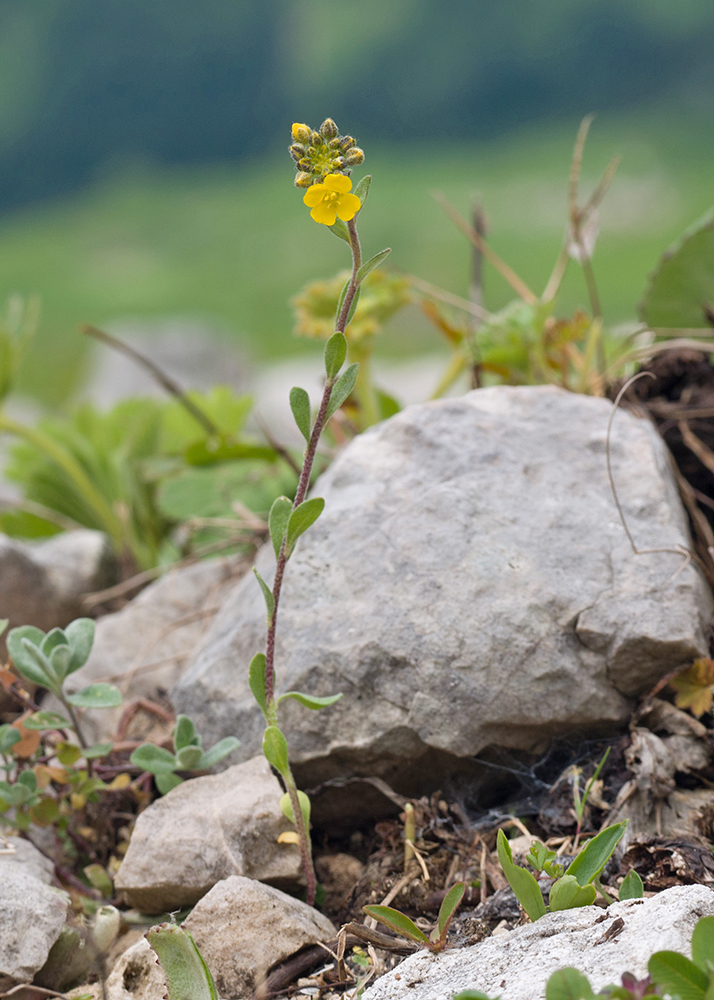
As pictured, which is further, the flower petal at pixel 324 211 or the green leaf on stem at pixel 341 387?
the green leaf on stem at pixel 341 387

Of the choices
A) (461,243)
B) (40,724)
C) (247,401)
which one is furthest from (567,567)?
(461,243)

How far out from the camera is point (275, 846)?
1027 millimetres

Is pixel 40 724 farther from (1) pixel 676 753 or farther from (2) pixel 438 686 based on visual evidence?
(1) pixel 676 753

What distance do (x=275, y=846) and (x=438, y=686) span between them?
0.28m

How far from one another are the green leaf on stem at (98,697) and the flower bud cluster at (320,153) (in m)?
0.69

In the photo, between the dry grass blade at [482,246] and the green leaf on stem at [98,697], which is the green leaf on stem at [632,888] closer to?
the green leaf on stem at [98,697]

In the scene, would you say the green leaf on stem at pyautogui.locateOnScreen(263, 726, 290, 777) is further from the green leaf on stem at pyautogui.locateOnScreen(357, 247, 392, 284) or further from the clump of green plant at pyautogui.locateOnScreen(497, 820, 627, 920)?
the green leaf on stem at pyautogui.locateOnScreen(357, 247, 392, 284)

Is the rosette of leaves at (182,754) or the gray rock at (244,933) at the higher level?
the rosette of leaves at (182,754)

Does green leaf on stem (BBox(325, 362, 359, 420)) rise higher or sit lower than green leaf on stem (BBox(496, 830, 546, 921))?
higher

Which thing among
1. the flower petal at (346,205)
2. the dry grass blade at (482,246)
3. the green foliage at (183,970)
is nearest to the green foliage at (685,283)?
the dry grass blade at (482,246)

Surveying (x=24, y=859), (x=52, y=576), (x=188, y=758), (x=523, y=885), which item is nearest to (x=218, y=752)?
(x=188, y=758)

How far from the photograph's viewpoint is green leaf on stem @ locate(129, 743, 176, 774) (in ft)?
3.49

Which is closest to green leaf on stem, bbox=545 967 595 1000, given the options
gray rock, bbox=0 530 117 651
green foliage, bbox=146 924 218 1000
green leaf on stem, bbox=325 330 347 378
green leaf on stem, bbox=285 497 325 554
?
green foliage, bbox=146 924 218 1000

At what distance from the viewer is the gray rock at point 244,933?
88 cm
